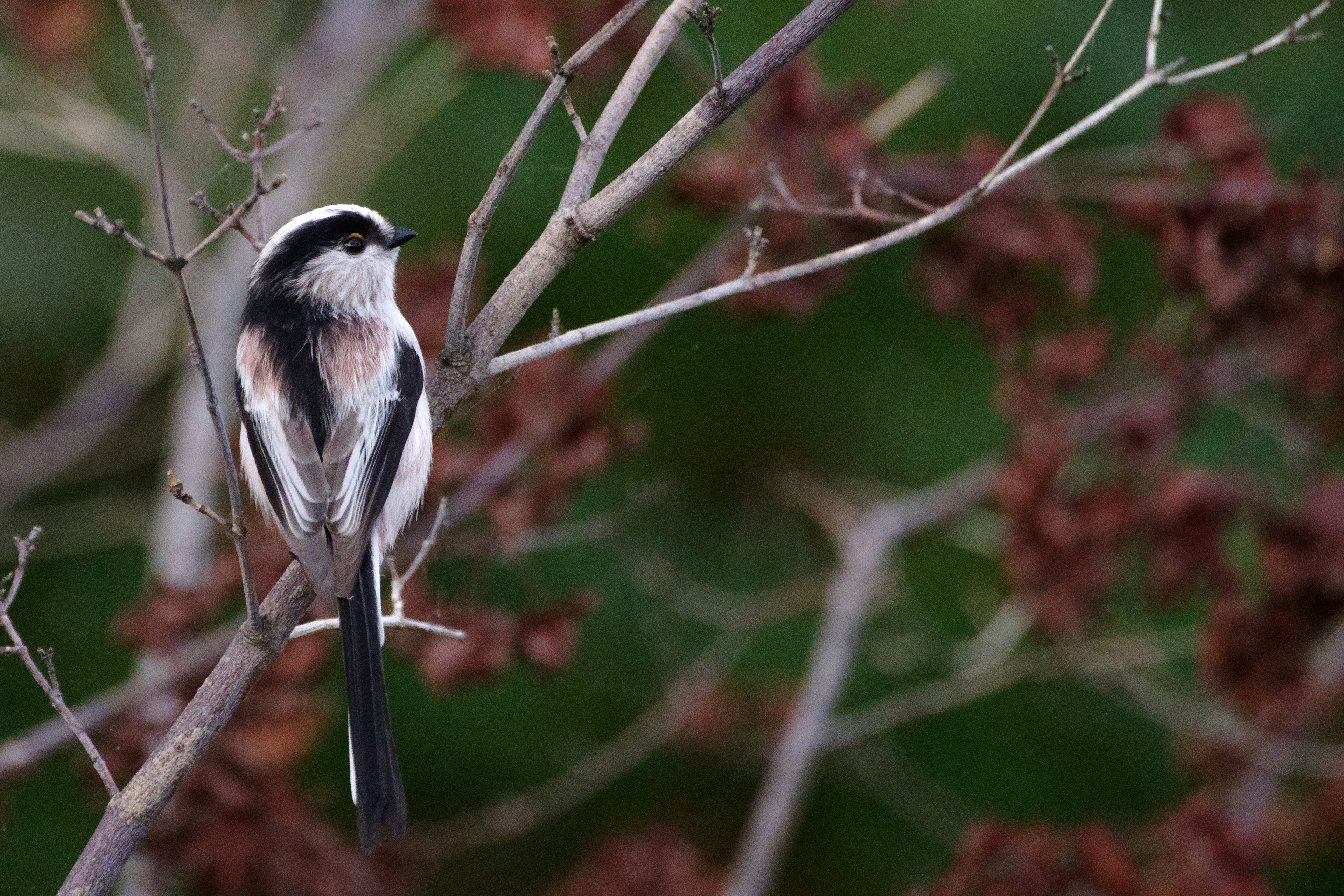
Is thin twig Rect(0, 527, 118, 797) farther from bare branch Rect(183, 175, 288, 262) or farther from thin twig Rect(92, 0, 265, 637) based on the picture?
bare branch Rect(183, 175, 288, 262)

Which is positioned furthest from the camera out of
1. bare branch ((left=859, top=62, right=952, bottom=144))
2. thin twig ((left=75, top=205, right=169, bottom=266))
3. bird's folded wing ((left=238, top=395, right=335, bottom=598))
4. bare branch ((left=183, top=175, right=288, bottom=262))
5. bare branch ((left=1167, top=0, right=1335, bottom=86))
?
bare branch ((left=859, top=62, right=952, bottom=144))

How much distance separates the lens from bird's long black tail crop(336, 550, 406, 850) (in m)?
2.04

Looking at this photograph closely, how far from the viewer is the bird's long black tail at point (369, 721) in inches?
80.3

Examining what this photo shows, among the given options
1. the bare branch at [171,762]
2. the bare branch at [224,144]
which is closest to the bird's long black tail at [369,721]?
the bare branch at [171,762]

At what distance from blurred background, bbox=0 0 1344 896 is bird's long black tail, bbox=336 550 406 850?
0.39m

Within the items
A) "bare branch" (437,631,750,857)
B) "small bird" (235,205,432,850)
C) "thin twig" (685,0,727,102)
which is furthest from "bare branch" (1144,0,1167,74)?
"bare branch" (437,631,750,857)

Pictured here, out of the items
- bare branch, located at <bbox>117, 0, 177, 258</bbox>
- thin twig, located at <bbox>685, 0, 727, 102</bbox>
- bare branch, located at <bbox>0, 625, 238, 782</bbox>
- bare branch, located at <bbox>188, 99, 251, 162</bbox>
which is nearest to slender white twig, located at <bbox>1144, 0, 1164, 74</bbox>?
thin twig, located at <bbox>685, 0, 727, 102</bbox>

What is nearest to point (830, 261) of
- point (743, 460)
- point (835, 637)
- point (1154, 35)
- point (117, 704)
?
point (1154, 35)

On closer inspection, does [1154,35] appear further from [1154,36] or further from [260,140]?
[260,140]

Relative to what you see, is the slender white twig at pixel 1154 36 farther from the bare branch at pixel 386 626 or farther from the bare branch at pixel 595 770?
the bare branch at pixel 595 770

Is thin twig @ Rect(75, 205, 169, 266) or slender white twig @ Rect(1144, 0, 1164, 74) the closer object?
thin twig @ Rect(75, 205, 169, 266)

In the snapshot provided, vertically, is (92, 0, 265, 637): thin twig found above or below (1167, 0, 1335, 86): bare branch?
below

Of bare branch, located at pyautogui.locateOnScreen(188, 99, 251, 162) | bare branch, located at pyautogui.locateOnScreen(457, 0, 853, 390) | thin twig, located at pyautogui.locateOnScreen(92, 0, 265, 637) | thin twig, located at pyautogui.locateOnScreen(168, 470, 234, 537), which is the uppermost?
bare branch, located at pyautogui.locateOnScreen(457, 0, 853, 390)

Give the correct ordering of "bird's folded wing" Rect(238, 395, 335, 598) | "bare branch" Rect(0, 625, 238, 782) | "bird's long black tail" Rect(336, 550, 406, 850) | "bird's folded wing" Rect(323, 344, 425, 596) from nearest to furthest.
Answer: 1. "bird's long black tail" Rect(336, 550, 406, 850)
2. "bird's folded wing" Rect(238, 395, 335, 598)
3. "bird's folded wing" Rect(323, 344, 425, 596)
4. "bare branch" Rect(0, 625, 238, 782)
